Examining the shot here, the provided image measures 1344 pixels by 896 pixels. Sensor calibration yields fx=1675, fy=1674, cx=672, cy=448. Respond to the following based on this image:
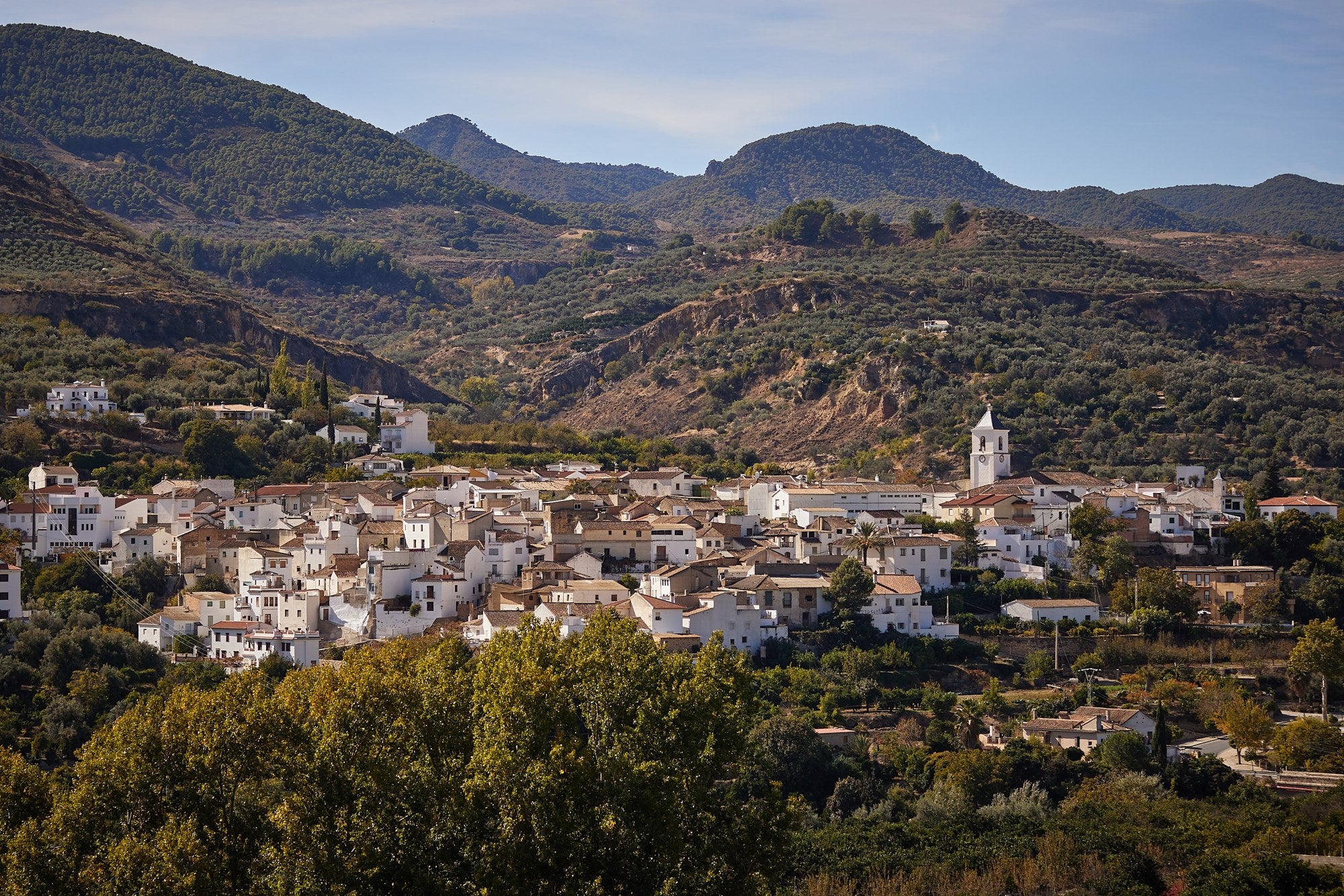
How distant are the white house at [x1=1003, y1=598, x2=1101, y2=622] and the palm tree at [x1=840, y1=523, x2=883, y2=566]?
3751 mm

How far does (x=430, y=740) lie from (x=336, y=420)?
41.4m

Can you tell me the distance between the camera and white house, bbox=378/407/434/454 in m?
59.8

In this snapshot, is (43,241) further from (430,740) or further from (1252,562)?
(430,740)

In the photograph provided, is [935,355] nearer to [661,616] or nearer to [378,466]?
[378,466]

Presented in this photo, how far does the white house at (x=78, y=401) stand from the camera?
5528cm

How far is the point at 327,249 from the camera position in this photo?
128 metres

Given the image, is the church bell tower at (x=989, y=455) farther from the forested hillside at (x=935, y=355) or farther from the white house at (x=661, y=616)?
the white house at (x=661, y=616)

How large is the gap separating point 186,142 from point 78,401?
324ft

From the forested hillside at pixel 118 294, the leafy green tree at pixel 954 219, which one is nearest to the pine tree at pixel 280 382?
the forested hillside at pixel 118 294

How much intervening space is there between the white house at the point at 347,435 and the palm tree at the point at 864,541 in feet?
67.6

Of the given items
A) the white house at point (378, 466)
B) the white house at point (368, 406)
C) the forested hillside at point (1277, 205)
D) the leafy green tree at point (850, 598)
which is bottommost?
the leafy green tree at point (850, 598)

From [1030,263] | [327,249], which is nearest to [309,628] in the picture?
[1030,263]

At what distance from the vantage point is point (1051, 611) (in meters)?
42.7

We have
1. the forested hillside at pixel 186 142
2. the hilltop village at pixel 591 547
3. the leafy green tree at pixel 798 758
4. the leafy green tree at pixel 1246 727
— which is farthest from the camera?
the forested hillside at pixel 186 142
